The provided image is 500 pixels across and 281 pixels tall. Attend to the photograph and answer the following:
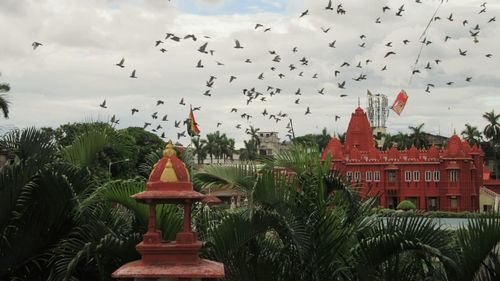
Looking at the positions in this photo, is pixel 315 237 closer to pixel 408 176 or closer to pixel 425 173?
pixel 408 176

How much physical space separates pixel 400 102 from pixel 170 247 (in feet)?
171

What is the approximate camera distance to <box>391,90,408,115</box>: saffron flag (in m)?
57.2

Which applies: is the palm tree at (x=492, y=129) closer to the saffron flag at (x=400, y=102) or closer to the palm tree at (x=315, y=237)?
the saffron flag at (x=400, y=102)

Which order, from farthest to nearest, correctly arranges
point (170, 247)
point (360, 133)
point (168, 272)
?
Answer: point (360, 133), point (170, 247), point (168, 272)

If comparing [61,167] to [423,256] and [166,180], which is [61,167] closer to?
[166,180]

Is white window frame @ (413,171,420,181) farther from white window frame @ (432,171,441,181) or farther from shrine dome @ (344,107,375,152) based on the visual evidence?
shrine dome @ (344,107,375,152)

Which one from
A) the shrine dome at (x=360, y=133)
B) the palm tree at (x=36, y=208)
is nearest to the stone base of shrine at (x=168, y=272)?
the palm tree at (x=36, y=208)

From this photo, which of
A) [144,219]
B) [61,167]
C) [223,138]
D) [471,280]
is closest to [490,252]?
[471,280]

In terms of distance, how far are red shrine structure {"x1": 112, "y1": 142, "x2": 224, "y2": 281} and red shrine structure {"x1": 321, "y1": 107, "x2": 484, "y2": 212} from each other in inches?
2105

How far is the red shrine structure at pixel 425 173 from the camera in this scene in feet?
205

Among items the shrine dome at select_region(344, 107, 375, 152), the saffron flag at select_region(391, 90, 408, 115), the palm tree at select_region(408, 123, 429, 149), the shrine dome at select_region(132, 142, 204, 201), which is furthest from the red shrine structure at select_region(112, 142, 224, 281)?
the palm tree at select_region(408, 123, 429, 149)

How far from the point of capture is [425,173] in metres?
63.2

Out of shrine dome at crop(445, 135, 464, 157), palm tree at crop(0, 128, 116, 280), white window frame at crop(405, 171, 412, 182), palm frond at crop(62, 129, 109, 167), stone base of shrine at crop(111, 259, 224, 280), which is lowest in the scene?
stone base of shrine at crop(111, 259, 224, 280)

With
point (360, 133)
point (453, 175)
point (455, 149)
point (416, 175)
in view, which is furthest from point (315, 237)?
point (360, 133)
